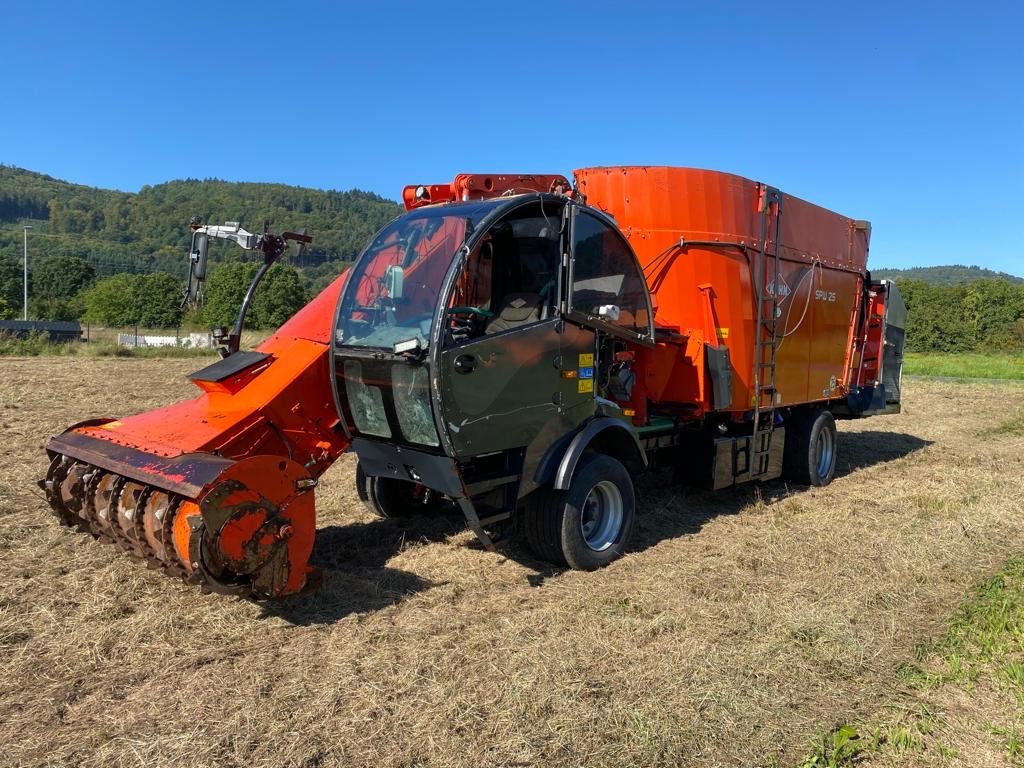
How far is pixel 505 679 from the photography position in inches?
145

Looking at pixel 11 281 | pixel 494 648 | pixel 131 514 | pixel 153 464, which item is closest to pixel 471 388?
pixel 494 648

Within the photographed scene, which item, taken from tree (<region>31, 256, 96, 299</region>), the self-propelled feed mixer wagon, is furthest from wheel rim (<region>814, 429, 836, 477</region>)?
tree (<region>31, 256, 96, 299</region>)

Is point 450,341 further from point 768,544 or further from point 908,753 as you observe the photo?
point 768,544

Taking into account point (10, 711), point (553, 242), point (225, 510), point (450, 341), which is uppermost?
point (553, 242)

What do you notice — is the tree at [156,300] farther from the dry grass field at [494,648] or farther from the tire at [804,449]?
the dry grass field at [494,648]

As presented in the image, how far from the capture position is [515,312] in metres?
4.97

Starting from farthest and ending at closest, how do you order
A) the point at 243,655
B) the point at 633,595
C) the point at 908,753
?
1. the point at 633,595
2. the point at 243,655
3. the point at 908,753

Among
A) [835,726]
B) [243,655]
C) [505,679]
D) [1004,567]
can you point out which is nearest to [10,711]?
[243,655]

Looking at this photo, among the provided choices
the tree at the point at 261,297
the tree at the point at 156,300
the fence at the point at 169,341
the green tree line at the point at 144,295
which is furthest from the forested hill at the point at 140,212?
the fence at the point at 169,341

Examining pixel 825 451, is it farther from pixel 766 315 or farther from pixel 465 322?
pixel 465 322

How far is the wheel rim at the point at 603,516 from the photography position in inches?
218

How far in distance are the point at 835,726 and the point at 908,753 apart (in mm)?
299

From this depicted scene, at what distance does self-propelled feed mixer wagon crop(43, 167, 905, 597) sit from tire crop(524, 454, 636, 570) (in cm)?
2

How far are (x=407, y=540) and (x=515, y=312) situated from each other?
2.21 m
